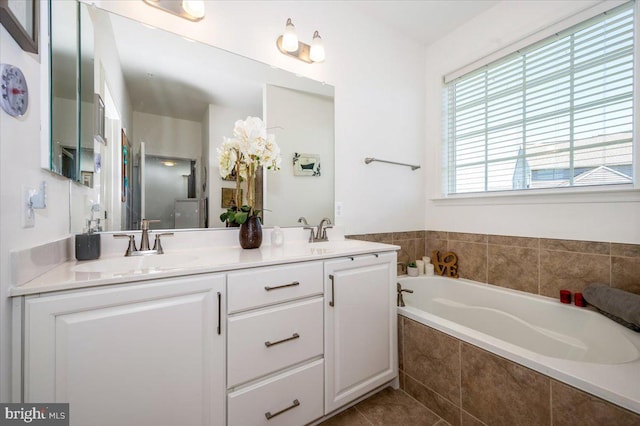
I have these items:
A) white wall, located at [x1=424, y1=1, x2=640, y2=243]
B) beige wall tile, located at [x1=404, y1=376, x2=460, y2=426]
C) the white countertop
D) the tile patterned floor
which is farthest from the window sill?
the tile patterned floor

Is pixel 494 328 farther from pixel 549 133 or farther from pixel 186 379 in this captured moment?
pixel 186 379

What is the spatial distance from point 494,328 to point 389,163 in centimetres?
149

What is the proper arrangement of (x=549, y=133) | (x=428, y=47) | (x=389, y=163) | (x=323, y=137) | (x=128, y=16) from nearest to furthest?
(x=128, y=16) → (x=549, y=133) → (x=323, y=137) → (x=389, y=163) → (x=428, y=47)

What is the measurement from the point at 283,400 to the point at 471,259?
182 centimetres

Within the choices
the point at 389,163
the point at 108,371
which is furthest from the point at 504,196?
the point at 108,371

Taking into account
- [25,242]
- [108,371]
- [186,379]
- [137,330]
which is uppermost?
[25,242]

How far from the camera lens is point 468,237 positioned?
2164mm

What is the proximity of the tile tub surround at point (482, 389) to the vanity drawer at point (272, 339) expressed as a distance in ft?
2.24

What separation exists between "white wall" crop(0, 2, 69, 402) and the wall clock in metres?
0.02

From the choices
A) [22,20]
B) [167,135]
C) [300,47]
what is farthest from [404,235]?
[22,20]

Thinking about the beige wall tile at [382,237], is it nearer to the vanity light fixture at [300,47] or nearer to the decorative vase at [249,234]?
the decorative vase at [249,234]

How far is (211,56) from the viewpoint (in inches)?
58.4

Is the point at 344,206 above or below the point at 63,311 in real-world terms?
above

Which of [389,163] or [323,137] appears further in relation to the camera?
[389,163]
